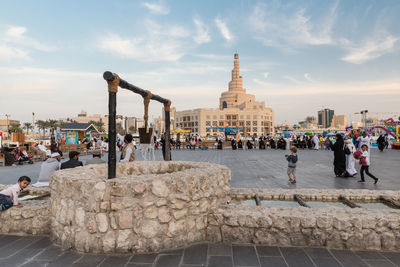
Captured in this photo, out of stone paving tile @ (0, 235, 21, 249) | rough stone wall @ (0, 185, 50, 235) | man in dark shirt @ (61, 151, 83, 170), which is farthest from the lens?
man in dark shirt @ (61, 151, 83, 170)

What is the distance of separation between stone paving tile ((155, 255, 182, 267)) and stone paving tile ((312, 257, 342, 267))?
5.66 feet

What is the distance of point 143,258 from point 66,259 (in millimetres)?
1001

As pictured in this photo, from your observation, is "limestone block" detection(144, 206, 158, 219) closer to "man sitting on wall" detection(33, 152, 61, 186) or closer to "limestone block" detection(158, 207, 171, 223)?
"limestone block" detection(158, 207, 171, 223)

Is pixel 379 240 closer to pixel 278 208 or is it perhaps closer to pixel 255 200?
pixel 278 208

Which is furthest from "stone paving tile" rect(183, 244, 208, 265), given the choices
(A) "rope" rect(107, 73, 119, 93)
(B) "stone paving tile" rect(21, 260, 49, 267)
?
(A) "rope" rect(107, 73, 119, 93)

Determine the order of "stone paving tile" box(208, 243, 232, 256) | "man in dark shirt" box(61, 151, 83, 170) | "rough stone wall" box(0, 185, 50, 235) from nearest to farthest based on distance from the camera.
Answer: "stone paving tile" box(208, 243, 232, 256)
"rough stone wall" box(0, 185, 50, 235)
"man in dark shirt" box(61, 151, 83, 170)

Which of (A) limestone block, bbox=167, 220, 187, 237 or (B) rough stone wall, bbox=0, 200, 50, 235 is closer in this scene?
(A) limestone block, bbox=167, 220, 187, 237

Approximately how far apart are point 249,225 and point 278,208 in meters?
0.62

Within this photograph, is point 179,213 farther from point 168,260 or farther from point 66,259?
point 66,259

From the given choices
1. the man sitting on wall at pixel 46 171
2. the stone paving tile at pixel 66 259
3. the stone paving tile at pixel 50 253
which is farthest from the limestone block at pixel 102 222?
the man sitting on wall at pixel 46 171

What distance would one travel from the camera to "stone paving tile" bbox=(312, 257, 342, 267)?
296 cm

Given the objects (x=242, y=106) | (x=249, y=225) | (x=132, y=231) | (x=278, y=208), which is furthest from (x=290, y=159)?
(x=242, y=106)

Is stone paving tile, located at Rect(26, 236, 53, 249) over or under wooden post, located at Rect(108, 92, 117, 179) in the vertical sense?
under

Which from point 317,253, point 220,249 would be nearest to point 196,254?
point 220,249
